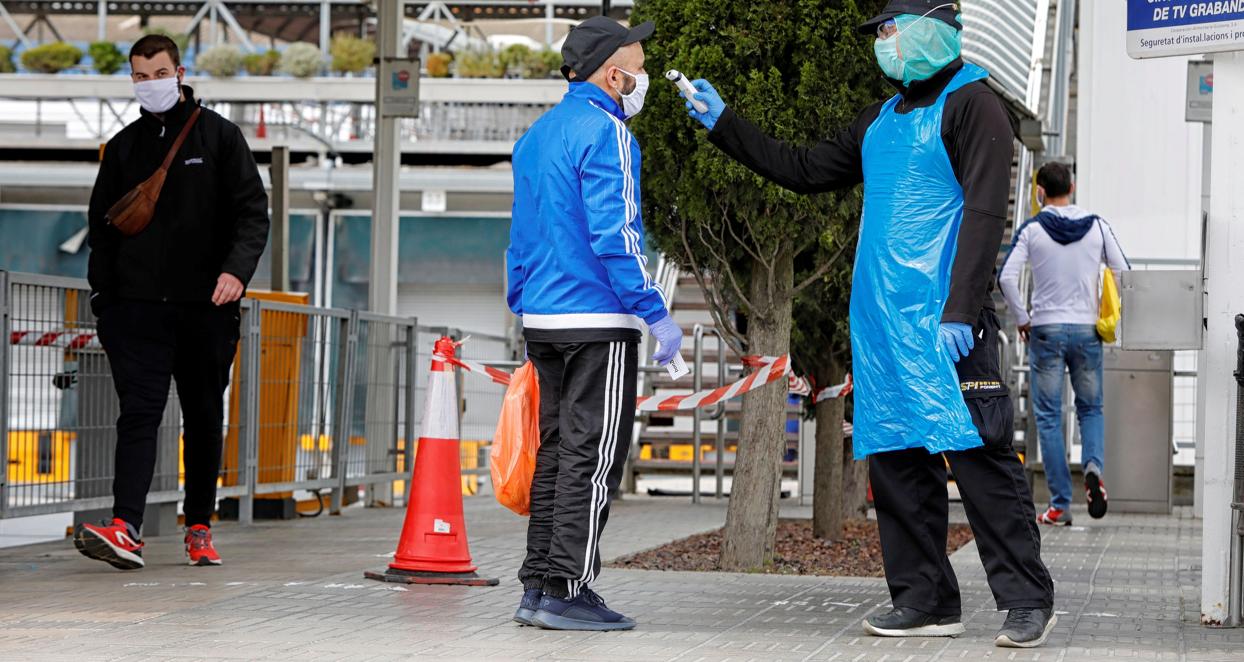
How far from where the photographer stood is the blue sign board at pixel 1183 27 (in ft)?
17.3

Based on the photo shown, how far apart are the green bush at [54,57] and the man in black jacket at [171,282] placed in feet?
110

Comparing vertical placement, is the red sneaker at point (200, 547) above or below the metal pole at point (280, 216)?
below

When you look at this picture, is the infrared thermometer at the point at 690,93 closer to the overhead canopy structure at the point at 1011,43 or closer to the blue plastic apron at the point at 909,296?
the blue plastic apron at the point at 909,296

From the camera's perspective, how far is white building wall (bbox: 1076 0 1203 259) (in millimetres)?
13516

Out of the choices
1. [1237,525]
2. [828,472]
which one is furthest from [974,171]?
[828,472]

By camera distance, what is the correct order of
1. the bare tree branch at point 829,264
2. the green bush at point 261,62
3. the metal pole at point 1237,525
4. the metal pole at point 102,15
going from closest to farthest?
1. the metal pole at point 1237,525
2. the bare tree branch at point 829,264
3. the green bush at point 261,62
4. the metal pole at point 102,15

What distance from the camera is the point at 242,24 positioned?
4325 cm

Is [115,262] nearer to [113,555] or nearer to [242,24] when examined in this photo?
[113,555]

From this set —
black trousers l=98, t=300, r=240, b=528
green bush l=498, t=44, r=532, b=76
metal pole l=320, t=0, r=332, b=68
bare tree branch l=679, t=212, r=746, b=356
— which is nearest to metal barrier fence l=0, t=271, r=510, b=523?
black trousers l=98, t=300, r=240, b=528

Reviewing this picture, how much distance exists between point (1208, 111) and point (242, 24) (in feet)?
117

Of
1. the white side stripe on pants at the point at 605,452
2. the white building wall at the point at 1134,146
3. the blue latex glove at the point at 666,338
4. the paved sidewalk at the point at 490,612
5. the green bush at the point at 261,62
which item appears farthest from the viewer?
the green bush at the point at 261,62

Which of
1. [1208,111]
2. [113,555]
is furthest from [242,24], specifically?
[113,555]

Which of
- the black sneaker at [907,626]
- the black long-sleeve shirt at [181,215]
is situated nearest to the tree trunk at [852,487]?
the black long-sleeve shirt at [181,215]

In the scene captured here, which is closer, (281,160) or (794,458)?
(281,160)
